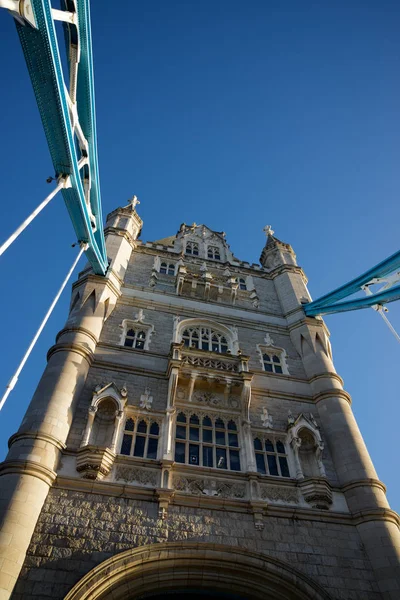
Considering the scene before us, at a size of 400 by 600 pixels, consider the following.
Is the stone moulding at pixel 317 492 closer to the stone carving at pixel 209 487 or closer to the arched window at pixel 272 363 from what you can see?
the stone carving at pixel 209 487

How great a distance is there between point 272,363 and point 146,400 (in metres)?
5.62

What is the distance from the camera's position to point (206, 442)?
1235 cm

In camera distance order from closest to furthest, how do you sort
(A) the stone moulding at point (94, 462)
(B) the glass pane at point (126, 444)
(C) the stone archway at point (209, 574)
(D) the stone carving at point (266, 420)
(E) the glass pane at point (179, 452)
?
(C) the stone archway at point (209, 574) → (A) the stone moulding at point (94, 462) → (B) the glass pane at point (126, 444) → (E) the glass pane at point (179, 452) → (D) the stone carving at point (266, 420)

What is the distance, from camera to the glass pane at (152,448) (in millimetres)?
11560

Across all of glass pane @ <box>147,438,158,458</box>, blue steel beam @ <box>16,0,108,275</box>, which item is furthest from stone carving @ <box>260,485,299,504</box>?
blue steel beam @ <box>16,0,108,275</box>

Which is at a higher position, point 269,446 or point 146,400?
point 146,400

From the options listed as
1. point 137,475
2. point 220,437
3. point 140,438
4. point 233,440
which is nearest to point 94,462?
point 137,475

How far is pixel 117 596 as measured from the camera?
857 cm

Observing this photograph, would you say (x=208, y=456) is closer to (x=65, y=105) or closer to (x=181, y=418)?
(x=181, y=418)

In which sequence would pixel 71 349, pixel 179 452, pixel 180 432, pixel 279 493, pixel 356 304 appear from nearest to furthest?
pixel 279 493 → pixel 179 452 → pixel 180 432 → pixel 71 349 → pixel 356 304

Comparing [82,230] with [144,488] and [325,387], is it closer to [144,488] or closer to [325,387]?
[144,488]

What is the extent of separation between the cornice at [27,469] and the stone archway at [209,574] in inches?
93.4

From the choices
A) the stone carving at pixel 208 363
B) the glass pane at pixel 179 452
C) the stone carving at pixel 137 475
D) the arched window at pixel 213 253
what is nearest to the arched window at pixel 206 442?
the glass pane at pixel 179 452

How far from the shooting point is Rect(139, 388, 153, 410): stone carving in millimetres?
12684
